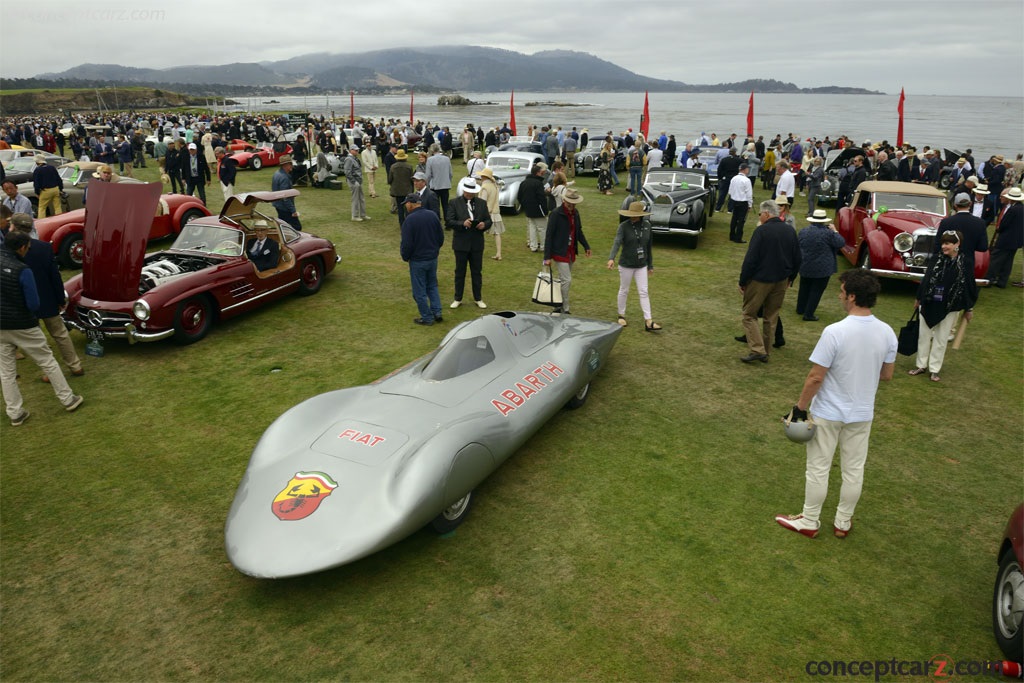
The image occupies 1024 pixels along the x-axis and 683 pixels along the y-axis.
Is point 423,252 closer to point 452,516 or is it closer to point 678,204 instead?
point 452,516

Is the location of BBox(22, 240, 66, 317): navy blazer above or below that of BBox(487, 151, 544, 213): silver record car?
below

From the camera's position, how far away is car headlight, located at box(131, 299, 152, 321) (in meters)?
7.52

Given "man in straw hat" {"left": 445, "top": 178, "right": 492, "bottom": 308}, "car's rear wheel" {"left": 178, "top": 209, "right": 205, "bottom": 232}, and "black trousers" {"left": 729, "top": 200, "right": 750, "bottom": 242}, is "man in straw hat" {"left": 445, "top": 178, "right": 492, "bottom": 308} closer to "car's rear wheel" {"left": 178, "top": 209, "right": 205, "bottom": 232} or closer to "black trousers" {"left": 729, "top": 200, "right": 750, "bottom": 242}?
"car's rear wheel" {"left": 178, "top": 209, "right": 205, "bottom": 232}

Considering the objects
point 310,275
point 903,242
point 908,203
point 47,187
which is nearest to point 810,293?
point 903,242

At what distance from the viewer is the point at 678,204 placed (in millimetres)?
13727

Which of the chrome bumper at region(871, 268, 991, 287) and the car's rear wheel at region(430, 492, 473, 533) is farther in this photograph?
the chrome bumper at region(871, 268, 991, 287)

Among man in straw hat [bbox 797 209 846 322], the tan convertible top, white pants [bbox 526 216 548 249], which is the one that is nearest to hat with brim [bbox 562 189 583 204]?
man in straw hat [bbox 797 209 846 322]

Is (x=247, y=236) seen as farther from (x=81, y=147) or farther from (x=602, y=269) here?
(x=81, y=147)

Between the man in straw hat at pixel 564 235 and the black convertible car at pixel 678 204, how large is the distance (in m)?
4.87

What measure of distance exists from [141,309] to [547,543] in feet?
20.1

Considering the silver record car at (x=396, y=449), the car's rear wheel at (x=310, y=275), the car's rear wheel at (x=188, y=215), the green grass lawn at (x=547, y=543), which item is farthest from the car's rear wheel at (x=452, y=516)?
the car's rear wheel at (x=188, y=215)

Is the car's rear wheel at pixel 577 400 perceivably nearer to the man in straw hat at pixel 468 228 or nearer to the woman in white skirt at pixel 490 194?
the man in straw hat at pixel 468 228

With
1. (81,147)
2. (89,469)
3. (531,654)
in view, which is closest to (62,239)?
(89,469)

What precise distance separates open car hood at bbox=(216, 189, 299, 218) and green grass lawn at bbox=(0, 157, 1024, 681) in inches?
102
